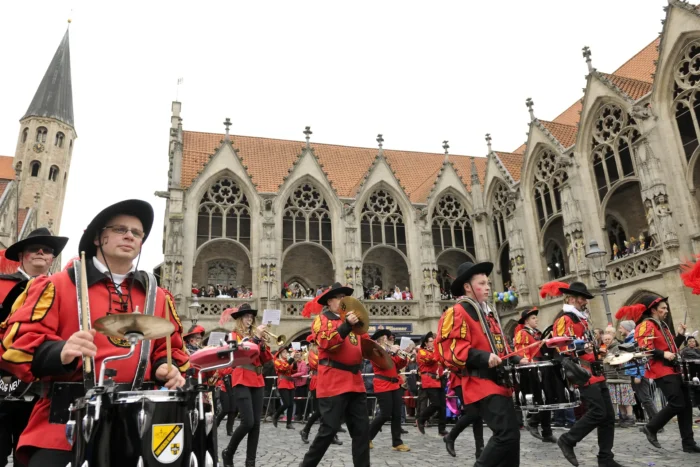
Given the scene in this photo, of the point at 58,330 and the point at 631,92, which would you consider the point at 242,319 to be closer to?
the point at 58,330

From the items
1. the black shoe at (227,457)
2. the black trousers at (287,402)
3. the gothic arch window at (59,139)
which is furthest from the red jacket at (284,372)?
the gothic arch window at (59,139)

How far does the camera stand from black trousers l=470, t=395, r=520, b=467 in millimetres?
4062

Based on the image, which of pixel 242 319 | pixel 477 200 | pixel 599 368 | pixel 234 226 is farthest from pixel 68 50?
pixel 599 368

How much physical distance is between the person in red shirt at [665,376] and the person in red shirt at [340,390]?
4429mm

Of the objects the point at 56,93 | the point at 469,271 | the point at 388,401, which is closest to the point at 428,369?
the point at 388,401

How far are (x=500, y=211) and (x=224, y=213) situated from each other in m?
14.5

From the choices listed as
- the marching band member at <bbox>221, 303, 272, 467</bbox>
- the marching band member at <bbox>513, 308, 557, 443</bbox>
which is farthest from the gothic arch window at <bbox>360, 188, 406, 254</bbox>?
the marching band member at <bbox>221, 303, 272, 467</bbox>

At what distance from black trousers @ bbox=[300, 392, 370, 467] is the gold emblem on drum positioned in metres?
2.79

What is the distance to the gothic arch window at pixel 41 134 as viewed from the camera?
173 ft

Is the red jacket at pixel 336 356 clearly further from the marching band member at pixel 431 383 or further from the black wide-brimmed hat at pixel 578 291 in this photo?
the marching band member at pixel 431 383

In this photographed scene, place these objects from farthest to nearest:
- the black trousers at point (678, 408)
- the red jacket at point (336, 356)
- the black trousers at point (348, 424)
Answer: the black trousers at point (678, 408), the red jacket at point (336, 356), the black trousers at point (348, 424)

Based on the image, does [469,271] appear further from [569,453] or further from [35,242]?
[35,242]

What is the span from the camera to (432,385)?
443 inches

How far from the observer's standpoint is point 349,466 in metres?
6.95
